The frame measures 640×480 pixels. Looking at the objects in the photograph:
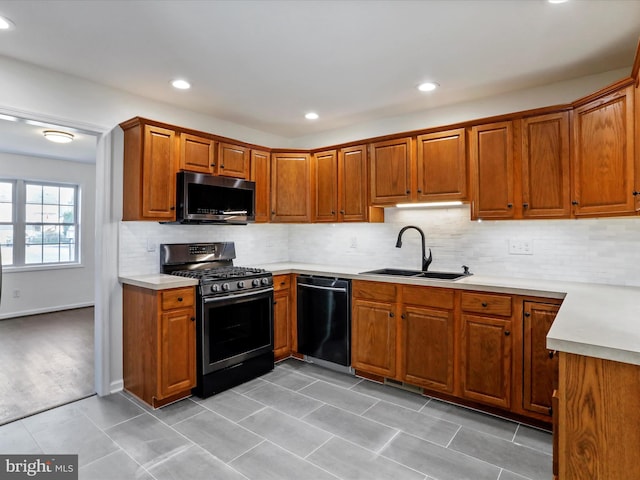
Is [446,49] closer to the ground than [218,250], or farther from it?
farther from it

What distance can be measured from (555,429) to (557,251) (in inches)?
69.0

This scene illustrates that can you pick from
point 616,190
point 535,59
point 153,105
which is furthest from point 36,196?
point 616,190

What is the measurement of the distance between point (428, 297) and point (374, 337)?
633mm

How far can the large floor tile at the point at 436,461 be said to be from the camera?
78.7 inches

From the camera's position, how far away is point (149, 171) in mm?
2957

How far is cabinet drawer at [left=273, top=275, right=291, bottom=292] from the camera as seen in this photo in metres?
3.61

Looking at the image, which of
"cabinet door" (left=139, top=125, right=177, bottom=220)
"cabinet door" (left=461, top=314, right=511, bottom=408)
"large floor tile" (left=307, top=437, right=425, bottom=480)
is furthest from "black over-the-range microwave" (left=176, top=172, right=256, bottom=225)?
"cabinet door" (left=461, top=314, right=511, bottom=408)

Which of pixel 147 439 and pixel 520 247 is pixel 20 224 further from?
pixel 520 247

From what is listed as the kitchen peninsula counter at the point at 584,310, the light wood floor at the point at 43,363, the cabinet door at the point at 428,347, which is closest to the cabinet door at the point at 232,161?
the kitchen peninsula counter at the point at 584,310

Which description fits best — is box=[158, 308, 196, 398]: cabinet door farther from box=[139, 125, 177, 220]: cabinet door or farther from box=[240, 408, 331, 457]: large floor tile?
box=[139, 125, 177, 220]: cabinet door

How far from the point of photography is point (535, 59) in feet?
8.27

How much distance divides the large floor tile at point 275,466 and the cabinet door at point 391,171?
2233 mm

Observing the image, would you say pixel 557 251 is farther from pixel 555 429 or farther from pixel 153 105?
pixel 153 105

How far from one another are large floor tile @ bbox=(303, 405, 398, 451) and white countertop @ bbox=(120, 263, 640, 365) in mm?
1093
